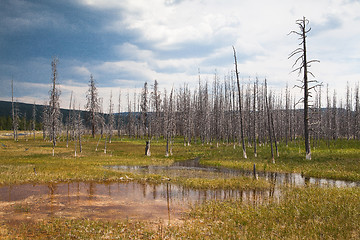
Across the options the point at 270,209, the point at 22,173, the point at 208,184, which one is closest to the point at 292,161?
the point at 208,184

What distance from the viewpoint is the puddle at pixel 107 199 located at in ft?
41.3

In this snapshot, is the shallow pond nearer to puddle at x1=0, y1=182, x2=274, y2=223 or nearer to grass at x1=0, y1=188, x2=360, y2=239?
puddle at x1=0, y1=182, x2=274, y2=223

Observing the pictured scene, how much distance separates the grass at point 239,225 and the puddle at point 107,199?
1.22 meters

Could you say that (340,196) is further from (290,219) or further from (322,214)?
(290,219)

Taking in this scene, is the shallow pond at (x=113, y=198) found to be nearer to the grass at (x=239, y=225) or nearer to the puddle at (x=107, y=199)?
the puddle at (x=107, y=199)

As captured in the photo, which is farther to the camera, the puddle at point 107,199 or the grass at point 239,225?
the puddle at point 107,199

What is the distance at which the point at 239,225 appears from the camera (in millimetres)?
10641

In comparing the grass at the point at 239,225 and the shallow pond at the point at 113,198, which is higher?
the grass at the point at 239,225

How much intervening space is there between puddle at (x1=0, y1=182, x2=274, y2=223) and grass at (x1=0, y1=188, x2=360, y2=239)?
122 cm

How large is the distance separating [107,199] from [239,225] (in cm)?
930

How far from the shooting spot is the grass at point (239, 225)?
9016 mm

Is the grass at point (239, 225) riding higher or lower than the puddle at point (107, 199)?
higher

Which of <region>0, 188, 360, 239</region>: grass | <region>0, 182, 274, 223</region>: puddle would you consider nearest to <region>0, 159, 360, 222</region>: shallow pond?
<region>0, 182, 274, 223</region>: puddle

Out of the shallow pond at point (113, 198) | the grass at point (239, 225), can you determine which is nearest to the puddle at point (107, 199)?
the shallow pond at point (113, 198)
